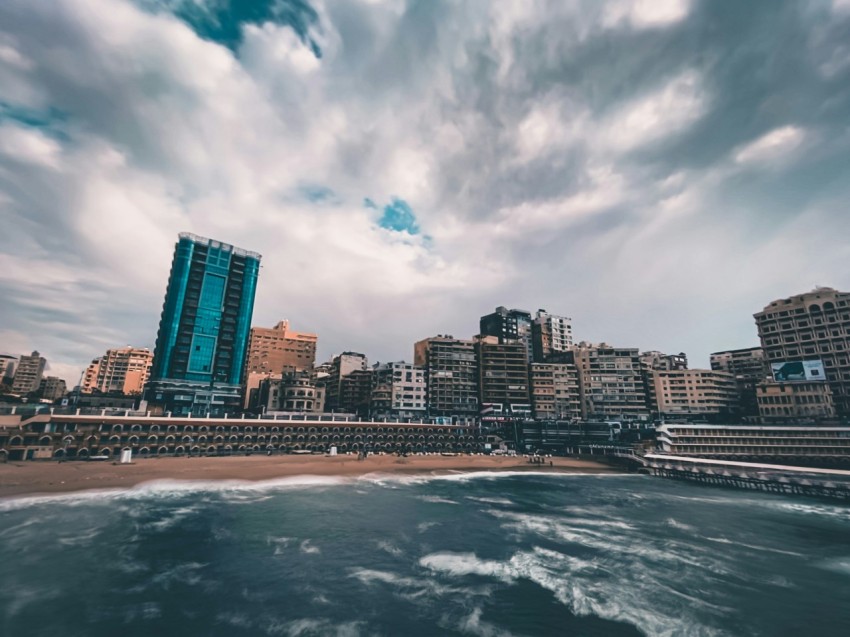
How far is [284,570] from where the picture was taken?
1277 inches

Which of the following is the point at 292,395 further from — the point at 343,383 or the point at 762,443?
the point at 762,443

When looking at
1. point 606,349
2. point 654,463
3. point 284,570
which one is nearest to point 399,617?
A: point 284,570

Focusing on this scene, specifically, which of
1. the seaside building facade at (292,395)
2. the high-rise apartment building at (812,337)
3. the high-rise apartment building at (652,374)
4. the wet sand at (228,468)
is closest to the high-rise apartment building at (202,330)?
the seaside building facade at (292,395)

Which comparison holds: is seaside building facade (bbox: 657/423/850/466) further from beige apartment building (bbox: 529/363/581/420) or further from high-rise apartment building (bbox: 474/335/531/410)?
high-rise apartment building (bbox: 474/335/531/410)

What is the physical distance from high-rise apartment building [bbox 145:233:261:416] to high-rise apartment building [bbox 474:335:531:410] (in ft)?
290

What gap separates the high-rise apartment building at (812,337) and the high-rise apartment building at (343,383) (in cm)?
14496

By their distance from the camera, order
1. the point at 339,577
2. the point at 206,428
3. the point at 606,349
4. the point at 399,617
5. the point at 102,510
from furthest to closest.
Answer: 1. the point at 606,349
2. the point at 206,428
3. the point at 102,510
4. the point at 339,577
5. the point at 399,617

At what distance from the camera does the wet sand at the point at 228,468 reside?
58.3 metres

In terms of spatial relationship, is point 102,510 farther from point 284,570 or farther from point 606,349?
point 606,349

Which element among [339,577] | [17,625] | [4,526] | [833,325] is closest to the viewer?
[17,625]

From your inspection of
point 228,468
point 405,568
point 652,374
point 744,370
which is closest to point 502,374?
point 652,374

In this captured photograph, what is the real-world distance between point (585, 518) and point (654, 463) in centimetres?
6153

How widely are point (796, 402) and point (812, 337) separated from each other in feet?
94.5

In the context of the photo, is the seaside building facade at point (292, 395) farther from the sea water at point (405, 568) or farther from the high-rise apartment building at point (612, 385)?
the high-rise apartment building at point (612, 385)
